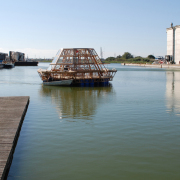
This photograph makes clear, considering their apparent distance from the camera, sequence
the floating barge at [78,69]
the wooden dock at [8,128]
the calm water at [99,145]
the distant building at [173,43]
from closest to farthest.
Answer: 1. the wooden dock at [8,128]
2. the calm water at [99,145]
3. the floating barge at [78,69]
4. the distant building at [173,43]

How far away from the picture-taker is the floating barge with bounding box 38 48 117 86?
4034 centimetres

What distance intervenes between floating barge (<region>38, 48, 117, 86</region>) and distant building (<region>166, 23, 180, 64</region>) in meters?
76.9

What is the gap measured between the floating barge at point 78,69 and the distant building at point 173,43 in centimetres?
7692

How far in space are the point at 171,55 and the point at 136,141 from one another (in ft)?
358

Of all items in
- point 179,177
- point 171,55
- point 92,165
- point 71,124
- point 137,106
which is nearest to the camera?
point 179,177

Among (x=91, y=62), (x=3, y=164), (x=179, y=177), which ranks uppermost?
(x=91, y=62)

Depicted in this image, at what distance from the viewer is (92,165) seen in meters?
10.6

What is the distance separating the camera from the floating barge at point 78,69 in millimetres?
40344

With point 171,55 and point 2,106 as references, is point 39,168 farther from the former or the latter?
point 171,55

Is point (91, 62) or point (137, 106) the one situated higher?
point (91, 62)

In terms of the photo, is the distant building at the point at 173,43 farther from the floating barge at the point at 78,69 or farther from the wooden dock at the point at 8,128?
the wooden dock at the point at 8,128

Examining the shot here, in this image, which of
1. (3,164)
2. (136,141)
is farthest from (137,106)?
(3,164)

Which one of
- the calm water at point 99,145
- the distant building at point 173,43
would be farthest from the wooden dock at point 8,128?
the distant building at point 173,43

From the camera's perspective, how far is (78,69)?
41469mm
